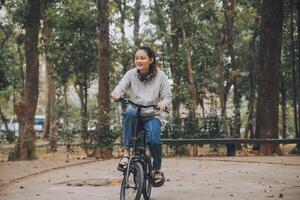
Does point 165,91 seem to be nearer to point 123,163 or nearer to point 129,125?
point 129,125

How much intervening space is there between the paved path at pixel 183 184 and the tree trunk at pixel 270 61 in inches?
201

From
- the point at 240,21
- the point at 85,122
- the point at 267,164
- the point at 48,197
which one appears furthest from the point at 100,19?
the point at 240,21

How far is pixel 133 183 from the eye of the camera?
5.20 metres

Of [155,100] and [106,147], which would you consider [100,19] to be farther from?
[155,100]

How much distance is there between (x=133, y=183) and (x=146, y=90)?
1.05m

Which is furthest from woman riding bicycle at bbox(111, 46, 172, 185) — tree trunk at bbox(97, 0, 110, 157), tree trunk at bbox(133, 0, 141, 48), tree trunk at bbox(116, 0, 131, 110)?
tree trunk at bbox(133, 0, 141, 48)

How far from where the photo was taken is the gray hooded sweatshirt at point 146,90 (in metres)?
5.44

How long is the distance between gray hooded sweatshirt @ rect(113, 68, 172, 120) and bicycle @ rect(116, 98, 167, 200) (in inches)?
5.8

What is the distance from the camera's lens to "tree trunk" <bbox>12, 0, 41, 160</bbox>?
13.3m

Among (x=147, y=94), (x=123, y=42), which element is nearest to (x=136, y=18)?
(x=123, y=42)

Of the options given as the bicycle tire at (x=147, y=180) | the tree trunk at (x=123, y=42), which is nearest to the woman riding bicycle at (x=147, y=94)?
the bicycle tire at (x=147, y=180)

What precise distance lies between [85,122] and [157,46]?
12.8 meters

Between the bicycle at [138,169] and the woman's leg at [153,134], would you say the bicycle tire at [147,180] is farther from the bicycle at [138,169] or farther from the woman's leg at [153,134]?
the woman's leg at [153,134]

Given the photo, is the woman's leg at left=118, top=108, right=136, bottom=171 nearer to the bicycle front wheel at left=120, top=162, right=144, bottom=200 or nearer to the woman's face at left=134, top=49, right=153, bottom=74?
the bicycle front wheel at left=120, top=162, right=144, bottom=200
